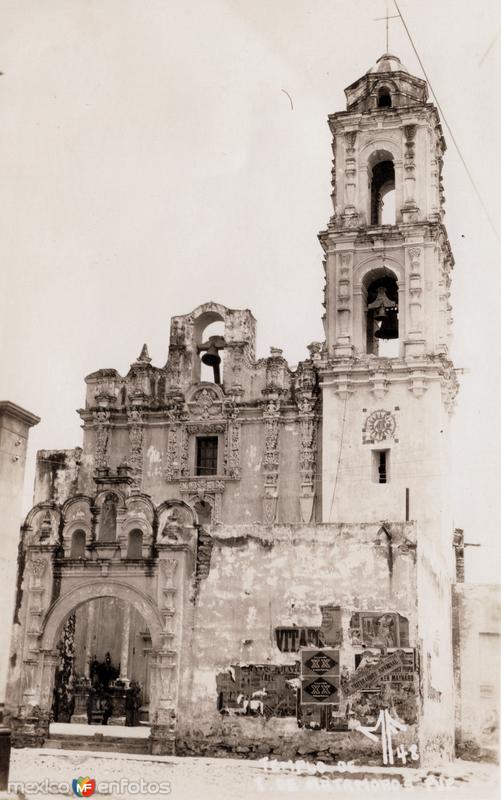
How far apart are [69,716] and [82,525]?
20.5 feet

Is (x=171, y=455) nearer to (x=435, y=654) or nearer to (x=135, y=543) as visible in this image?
(x=135, y=543)

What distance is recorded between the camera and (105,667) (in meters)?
27.8

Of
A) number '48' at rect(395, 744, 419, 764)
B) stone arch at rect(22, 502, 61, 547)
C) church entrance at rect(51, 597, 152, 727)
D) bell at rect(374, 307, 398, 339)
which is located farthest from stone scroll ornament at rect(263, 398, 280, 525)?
number '48' at rect(395, 744, 419, 764)

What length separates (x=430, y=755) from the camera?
2148cm

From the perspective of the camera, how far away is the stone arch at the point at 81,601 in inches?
848

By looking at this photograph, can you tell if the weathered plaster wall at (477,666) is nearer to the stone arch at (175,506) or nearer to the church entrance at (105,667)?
the church entrance at (105,667)

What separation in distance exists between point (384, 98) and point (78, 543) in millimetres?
16069

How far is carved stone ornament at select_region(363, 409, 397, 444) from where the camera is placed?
28.4 meters

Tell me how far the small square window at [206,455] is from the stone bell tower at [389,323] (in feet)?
9.72

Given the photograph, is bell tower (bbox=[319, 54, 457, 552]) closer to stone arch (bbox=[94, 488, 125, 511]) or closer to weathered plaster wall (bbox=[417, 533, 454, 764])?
weathered plaster wall (bbox=[417, 533, 454, 764])

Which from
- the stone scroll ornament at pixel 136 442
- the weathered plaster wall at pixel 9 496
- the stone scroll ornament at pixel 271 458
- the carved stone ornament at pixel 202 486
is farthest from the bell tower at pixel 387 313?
the weathered plaster wall at pixel 9 496

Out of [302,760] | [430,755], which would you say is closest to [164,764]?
[302,760]

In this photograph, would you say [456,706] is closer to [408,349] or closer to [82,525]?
[408,349]

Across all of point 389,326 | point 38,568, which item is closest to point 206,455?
point 389,326
